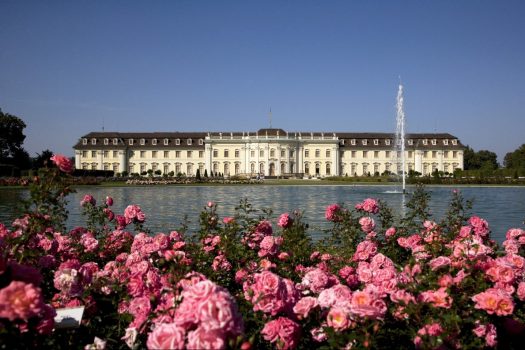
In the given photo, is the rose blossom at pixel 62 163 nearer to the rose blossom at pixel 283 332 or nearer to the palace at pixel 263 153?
the rose blossom at pixel 283 332

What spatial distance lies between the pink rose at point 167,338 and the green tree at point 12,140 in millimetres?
62847

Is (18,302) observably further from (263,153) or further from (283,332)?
(263,153)

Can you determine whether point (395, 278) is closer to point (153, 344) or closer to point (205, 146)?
point (153, 344)

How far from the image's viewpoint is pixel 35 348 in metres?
2.13

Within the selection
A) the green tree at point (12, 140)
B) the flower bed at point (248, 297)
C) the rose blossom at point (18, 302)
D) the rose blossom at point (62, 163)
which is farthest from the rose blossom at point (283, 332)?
the green tree at point (12, 140)

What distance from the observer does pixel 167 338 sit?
1535 mm

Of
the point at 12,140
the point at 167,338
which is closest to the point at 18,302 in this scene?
the point at 167,338

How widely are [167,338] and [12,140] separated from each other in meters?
65.5

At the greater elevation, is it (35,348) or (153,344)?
(153,344)

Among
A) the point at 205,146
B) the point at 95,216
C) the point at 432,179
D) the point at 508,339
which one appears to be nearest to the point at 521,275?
the point at 508,339

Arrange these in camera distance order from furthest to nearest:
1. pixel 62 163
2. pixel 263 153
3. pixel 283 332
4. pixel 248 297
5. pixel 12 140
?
pixel 263 153, pixel 12 140, pixel 62 163, pixel 248 297, pixel 283 332

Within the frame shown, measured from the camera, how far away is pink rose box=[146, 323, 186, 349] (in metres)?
1.52

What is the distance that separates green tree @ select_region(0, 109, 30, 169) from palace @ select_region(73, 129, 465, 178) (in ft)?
48.7

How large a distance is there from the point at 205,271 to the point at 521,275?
82.3 inches
